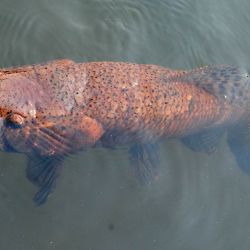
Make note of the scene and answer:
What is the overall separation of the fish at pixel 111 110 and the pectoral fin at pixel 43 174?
11 millimetres

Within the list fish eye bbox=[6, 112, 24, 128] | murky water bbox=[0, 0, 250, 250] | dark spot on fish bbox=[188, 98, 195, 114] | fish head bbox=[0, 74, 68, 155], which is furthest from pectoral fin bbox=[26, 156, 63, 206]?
dark spot on fish bbox=[188, 98, 195, 114]

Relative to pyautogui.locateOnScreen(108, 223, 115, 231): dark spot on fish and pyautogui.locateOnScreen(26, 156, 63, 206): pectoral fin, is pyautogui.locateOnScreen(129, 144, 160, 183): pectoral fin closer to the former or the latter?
pyautogui.locateOnScreen(108, 223, 115, 231): dark spot on fish

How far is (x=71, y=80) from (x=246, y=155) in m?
2.96

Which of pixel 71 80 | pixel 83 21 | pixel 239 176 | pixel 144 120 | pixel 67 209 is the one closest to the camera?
pixel 71 80

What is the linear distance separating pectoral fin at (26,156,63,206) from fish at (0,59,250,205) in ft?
0.04

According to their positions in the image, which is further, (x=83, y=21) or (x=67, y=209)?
(x=83, y=21)

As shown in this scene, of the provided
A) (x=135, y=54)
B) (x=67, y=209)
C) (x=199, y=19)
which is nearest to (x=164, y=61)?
(x=135, y=54)

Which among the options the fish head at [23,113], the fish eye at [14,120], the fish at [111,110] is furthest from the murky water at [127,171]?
the fish eye at [14,120]

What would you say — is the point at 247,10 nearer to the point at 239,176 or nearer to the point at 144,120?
the point at 239,176

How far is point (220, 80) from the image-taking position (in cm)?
528

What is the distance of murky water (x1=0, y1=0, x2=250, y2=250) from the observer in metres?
5.14

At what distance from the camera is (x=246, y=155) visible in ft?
20.2

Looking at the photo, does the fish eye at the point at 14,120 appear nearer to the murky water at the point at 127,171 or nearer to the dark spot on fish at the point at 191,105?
the murky water at the point at 127,171

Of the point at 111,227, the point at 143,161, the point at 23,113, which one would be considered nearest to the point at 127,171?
the point at 143,161
